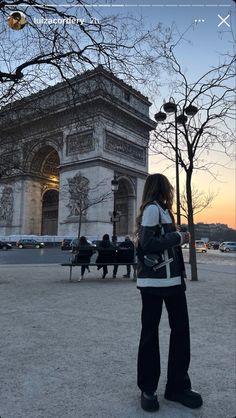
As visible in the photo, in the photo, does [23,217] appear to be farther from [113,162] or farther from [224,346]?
[224,346]

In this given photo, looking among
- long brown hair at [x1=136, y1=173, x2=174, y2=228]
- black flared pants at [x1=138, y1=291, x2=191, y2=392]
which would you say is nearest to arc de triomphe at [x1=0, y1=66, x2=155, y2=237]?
long brown hair at [x1=136, y1=173, x2=174, y2=228]

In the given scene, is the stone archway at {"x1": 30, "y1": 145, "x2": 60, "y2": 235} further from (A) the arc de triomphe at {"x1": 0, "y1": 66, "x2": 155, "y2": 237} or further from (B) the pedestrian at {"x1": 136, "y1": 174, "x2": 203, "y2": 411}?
(B) the pedestrian at {"x1": 136, "y1": 174, "x2": 203, "y2": 411}

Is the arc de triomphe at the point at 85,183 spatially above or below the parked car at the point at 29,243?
above

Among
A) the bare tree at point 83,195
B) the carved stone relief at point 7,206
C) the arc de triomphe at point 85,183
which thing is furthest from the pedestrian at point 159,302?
the carved stone relief at point 7,206

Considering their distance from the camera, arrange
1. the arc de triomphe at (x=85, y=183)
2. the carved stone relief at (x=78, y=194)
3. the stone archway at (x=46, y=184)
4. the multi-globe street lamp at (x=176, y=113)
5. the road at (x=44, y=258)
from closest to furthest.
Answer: the multi-globe street lamp at (x=176, y=113) < the road at (x=44, y=258) < the arc de triomphe at (x=85, y=183) < the carved stone relief at (x=78, y=194) < the stone archway at (x=46, y=184)

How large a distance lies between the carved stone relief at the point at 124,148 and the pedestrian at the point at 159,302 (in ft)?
138

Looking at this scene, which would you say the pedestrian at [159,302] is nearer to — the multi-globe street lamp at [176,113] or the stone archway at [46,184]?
the multi-globe street lamp at [176,113]

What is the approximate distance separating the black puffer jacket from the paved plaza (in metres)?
0.93

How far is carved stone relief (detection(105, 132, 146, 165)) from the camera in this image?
148 feet

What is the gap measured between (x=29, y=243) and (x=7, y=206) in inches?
281

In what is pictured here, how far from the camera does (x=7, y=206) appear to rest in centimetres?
5131

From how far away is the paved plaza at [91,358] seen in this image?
2854 mm

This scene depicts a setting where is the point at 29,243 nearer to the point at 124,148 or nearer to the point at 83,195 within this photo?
the point at 83,195

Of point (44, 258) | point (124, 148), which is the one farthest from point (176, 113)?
point (124, 148)
